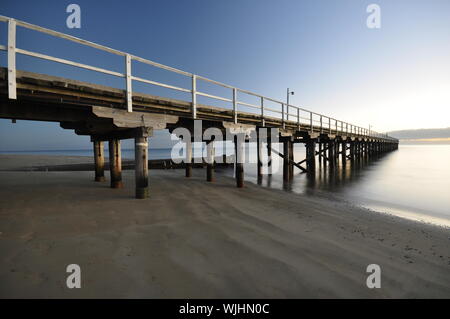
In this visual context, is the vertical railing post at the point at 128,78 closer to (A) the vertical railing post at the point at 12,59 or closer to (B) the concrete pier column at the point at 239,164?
(A) the vertical railing post at the point at 12,59

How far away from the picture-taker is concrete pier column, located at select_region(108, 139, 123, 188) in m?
7.57

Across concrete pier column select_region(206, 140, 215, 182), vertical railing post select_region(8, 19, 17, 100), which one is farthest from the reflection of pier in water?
vertical railing post select_region(8, 19, 17, 100)

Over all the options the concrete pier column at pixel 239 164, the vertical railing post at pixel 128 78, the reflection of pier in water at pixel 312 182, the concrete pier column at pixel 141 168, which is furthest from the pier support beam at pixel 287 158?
the vertical railing post at pixel 128 78

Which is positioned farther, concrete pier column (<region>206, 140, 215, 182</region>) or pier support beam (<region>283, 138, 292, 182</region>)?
pier support beam (<region>283, 138, 292, 182</region>)

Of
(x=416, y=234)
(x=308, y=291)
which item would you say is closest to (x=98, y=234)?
(x=308, y=291)

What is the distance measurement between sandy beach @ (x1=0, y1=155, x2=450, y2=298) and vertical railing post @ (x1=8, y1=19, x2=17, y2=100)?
7.92 ft

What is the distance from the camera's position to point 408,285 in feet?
8.31

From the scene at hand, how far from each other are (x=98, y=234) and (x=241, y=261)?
244 centimetres

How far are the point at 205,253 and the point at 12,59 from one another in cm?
479

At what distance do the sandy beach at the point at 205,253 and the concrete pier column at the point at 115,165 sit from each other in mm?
2528

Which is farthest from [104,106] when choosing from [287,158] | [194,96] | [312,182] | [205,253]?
[312,182]

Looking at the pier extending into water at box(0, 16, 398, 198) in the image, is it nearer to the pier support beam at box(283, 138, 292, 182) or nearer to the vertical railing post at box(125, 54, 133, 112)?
the vertical railing post at box(125, 54, 133, 112)
